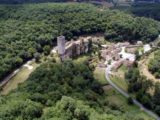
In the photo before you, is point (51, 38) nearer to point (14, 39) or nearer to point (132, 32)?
point (14, 39)

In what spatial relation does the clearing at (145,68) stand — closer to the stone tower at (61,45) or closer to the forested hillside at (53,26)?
the forested hillside at (53,26)

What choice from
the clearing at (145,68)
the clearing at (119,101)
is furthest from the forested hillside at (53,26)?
the clearing at (119,101)

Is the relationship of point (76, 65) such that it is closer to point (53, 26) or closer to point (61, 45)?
point (61, 45)

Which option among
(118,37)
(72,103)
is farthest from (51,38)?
(72,103)

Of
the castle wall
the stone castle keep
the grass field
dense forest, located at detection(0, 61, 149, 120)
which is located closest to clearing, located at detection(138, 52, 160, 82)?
dense forest, located at detection(0, 61, 149, 120)

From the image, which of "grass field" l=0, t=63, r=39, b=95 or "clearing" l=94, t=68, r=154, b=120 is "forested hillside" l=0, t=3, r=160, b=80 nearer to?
"grass field" l=0, t=63, r=39, b=95

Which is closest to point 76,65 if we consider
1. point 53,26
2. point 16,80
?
point 16,80
